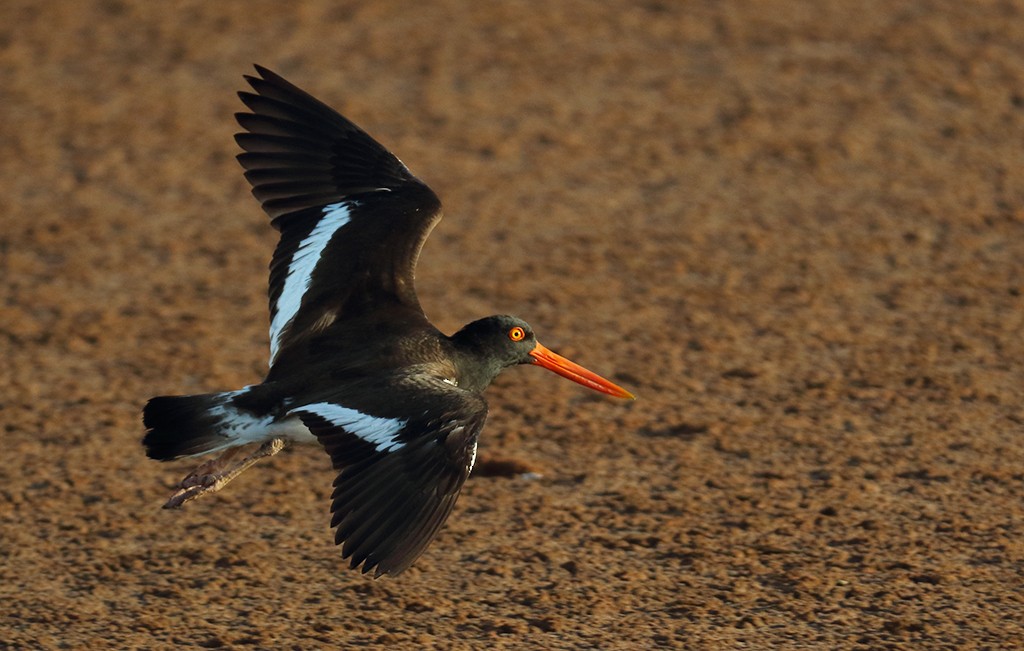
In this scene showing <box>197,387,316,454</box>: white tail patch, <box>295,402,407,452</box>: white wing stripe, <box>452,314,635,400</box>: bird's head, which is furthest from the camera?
<box>452,314,635,400</box>: bird's head

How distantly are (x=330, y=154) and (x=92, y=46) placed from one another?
20.3 ft

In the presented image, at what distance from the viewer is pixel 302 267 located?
24.1 feet

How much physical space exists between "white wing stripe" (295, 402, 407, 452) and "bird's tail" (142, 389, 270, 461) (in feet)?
1.16

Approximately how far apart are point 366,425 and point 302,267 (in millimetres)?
1477

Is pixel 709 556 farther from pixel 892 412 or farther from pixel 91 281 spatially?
pixel 91 281

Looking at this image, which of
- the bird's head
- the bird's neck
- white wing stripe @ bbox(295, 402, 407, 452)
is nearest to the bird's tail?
white wing stripe @ bbox(295, 402, 407, 452)

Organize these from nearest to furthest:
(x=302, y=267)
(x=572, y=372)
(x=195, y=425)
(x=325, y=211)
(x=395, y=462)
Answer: (x=395, y=462), (x=195, y=425), (x=302, y=267), (x=325, y=211), (x=572, y=372)

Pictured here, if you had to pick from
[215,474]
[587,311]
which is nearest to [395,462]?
[215,474]

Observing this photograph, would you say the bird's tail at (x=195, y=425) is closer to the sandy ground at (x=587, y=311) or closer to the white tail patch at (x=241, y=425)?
the white tail patch at (x=241, y=425)

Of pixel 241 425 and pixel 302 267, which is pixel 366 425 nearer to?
pixel 241 425

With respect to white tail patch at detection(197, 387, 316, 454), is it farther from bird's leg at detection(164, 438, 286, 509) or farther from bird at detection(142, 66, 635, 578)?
bird's leg at detection(164, 438, 286, 509)

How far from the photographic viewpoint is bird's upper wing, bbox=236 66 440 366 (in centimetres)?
718

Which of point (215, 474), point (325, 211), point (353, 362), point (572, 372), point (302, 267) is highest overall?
point (325, 211)

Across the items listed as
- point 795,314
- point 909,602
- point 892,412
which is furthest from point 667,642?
point 795,314
